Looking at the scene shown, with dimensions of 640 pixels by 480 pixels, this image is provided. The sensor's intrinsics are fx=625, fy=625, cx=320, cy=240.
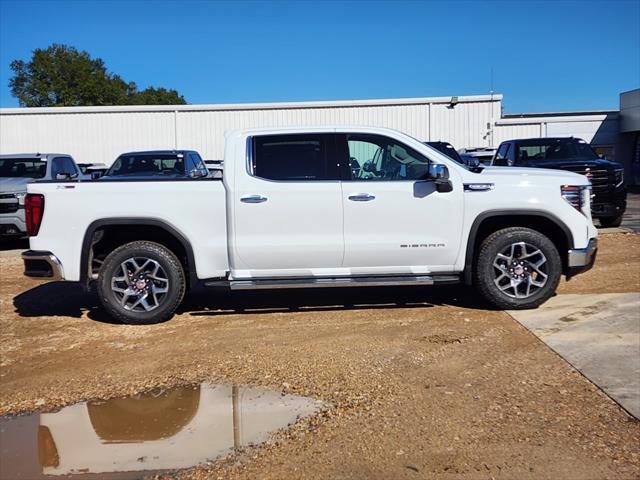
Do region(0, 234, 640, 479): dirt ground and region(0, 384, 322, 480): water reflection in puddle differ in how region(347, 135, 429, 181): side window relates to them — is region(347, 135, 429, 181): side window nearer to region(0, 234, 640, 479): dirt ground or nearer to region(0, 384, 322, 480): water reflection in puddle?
region(0, 234, 640, 479): dirt ground

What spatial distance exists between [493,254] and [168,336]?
3.44 meters

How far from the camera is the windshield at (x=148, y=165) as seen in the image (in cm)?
1191

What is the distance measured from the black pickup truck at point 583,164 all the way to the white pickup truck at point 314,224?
598 centimetres

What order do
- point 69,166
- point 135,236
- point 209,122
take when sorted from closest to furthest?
point 135,236, point 69,166, point 209,122

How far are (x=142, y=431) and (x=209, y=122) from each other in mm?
22455

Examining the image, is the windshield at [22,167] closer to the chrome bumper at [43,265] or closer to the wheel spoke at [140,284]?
the chrome bumper at [43,265]

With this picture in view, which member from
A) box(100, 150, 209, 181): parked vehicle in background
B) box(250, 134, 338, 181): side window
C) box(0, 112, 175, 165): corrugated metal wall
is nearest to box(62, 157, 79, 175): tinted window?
box(100, 150, 209, 181): parked vehicle in background

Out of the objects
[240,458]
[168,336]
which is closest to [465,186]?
[168,336]

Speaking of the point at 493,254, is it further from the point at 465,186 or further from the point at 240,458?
the point at 240,458

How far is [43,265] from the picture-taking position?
21.0ft

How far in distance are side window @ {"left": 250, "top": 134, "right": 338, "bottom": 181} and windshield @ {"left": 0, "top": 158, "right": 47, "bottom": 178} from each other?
28.5 ft

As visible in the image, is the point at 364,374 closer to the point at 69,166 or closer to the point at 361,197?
the point at 361,197

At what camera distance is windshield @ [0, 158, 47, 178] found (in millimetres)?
13484

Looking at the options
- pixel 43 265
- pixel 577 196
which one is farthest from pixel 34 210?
pixel 577 196
